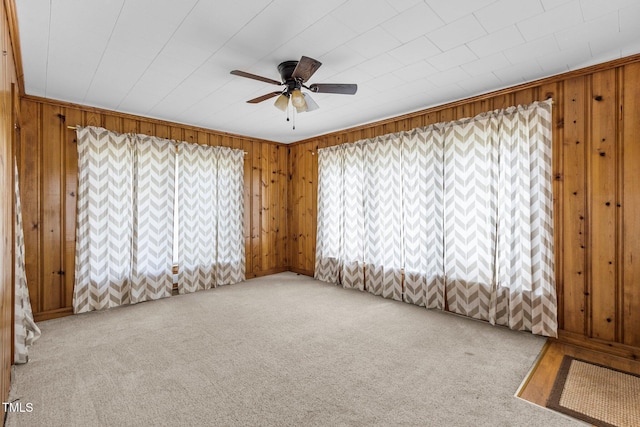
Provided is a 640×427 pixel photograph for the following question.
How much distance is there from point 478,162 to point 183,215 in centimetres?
397

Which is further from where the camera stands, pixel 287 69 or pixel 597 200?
pixel 597 200

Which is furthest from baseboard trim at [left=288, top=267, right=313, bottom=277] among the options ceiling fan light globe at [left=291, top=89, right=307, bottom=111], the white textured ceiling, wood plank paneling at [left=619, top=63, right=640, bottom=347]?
wood plank paneling at [left=619, top=63, right=640, bottom=347]

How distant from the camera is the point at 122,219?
3.96 metres

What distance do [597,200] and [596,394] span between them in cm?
160

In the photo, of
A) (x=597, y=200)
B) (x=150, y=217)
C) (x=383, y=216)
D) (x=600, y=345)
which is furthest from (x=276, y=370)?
(x=597, y=200)

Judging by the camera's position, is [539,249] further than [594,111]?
Yes

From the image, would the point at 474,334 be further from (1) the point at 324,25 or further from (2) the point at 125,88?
(2) the point at 125,88

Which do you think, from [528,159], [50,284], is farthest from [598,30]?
[50,284]

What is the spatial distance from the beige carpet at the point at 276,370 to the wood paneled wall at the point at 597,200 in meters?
0.53

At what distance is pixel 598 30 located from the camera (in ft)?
7.07

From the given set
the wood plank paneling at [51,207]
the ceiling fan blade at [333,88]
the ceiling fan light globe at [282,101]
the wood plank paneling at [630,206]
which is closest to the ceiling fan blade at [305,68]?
the ceiling fan blade at [333,88]

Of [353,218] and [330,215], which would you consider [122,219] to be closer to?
[330,215]

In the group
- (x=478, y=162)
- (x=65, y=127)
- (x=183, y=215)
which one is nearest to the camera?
(x=478, y=162)

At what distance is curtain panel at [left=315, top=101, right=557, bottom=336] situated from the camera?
301 centimetres
